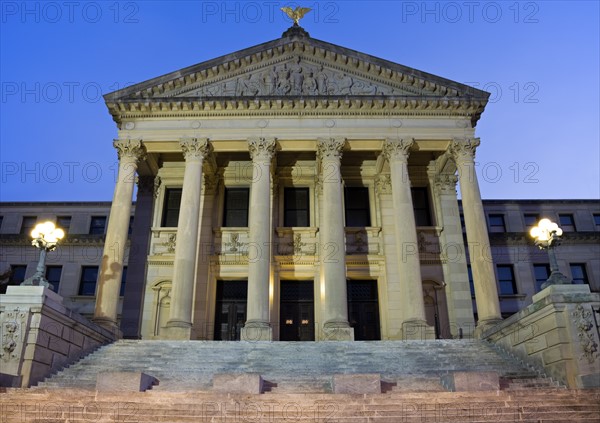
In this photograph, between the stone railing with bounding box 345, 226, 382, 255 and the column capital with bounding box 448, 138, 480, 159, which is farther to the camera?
the stone railing with bounding box 345, 226, 382, 255

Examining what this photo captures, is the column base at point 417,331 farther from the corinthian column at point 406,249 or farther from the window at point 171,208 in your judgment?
the window at point 171,208

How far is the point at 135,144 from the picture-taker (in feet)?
83.0

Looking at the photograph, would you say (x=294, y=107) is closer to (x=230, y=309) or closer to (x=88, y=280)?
(x=230, y=309)

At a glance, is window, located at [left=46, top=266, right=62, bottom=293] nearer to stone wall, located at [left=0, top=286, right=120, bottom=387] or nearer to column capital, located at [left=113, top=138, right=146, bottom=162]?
column capital, located at [left=113, top=138, right=146, bottom=162]

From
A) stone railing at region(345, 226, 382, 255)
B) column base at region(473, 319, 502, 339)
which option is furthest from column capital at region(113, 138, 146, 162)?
column base at region(473, 319, 502, 339)

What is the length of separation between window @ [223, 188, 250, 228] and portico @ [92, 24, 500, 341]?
0.10 metres

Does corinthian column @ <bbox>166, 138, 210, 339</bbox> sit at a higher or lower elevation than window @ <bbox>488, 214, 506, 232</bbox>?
lower

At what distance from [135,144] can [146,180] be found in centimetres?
420

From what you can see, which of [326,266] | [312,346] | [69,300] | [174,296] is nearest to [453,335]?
[326,266]

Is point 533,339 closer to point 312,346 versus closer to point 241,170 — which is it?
point 312,346

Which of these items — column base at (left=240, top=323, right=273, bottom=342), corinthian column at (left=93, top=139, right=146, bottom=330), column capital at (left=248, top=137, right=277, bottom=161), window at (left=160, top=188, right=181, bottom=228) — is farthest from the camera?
window at (left=160, top=188, right=181, bottom=228)

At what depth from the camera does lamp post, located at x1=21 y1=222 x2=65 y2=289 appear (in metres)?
16.2

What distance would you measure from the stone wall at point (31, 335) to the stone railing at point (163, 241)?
1030 cm

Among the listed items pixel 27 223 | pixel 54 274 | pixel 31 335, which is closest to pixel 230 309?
pixel 31 335
